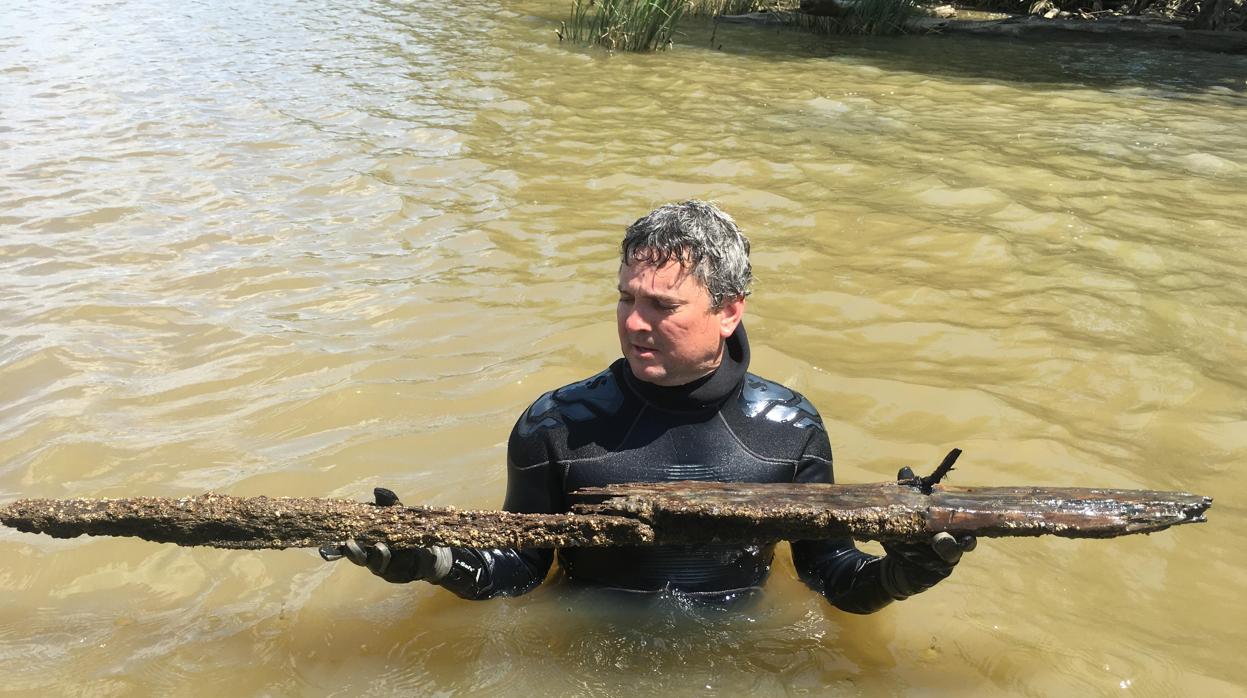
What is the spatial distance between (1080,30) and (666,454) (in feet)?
47.6

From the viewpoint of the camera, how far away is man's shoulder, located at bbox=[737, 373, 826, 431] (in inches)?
124

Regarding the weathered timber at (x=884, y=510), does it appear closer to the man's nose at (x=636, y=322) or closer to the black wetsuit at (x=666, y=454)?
the black wetsuit at (x=666, y=454)

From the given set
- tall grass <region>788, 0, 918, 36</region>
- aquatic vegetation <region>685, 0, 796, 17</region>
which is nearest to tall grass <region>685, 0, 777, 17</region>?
aquatic vegetation <region>685, 0, 796, 17</region>

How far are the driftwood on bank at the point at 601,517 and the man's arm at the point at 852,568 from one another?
0.17 metres

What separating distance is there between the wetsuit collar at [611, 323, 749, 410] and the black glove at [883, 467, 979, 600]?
1.99 ft

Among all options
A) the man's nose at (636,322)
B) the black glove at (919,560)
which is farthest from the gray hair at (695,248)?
the black glove at (919,560)

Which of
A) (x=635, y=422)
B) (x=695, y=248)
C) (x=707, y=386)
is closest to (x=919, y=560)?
(x=707, y=386)

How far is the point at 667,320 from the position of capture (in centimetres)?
285

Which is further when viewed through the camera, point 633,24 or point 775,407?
point 633,24

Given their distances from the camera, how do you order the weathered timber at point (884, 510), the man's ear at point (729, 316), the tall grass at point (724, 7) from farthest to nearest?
the tall grass at point (724, 7)
the man's ear at point (729, 316)
the weathered timber at point (884, 510)

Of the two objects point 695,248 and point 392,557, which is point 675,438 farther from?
point 392,557

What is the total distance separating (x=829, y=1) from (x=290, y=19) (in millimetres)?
8881

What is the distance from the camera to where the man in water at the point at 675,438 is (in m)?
2.85

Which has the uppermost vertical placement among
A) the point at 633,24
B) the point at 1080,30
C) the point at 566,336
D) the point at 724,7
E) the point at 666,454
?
the point at 1080,30
